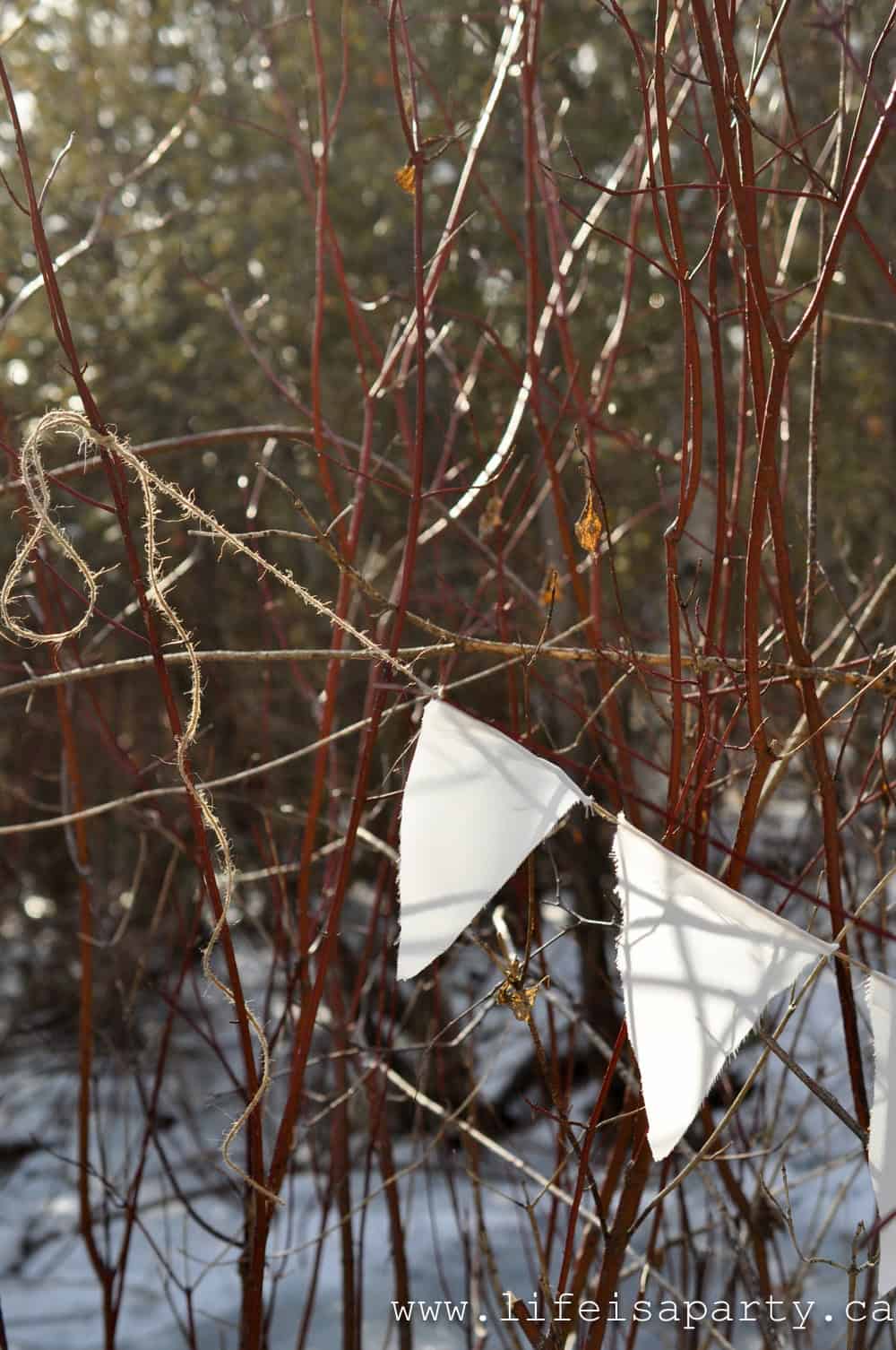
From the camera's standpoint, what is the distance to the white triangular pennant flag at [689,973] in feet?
2.35

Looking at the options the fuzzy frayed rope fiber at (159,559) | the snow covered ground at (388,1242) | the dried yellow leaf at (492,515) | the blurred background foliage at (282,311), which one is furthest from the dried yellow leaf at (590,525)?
the blurred background foliage at (282,311)

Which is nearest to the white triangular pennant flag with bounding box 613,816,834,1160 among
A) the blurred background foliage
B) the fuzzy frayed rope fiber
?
the fuzzy frayed rope fiber

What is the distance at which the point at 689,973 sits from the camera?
2.42 ft

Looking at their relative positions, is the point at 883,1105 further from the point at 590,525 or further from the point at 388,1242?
the point at 388,1242

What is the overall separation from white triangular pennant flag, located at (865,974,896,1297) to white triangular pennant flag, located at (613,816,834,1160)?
0.05 metres

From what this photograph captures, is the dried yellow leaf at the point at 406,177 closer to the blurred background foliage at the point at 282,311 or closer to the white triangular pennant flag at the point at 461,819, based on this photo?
the white triangular pennant flag at the point at 461,819

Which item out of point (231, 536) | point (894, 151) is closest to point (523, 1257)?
point (231, 536)

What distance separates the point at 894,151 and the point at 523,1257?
4.30 metres

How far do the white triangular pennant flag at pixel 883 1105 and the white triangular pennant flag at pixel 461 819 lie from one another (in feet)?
0.71

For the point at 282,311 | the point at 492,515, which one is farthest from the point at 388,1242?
the point at 282,311

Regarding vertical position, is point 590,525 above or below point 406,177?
below

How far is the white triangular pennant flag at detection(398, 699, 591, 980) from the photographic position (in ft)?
2.55

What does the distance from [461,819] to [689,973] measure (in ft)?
0.57

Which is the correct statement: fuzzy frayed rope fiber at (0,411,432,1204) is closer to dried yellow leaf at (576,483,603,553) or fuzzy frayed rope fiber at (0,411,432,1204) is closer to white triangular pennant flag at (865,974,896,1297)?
dried yellow leaf at (576,483,603,553)
